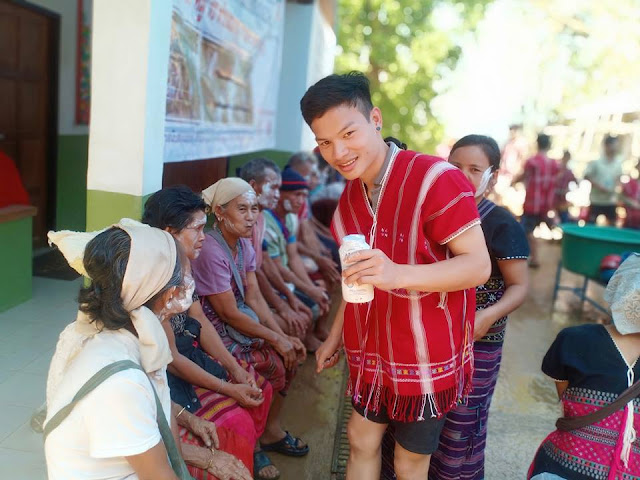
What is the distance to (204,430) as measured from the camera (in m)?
2.32

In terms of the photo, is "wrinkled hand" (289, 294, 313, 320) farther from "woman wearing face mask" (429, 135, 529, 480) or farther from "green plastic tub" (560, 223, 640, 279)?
"green plastic tub" (560, 223, 640, 279)

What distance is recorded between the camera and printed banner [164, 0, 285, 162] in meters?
3.50

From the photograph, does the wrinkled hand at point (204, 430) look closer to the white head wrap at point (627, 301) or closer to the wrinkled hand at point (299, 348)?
the wrinkled hand at point (299, 348)

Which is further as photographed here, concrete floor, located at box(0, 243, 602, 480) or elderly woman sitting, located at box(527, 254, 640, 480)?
concrete floor, located at box(0, 243, 602, 480)

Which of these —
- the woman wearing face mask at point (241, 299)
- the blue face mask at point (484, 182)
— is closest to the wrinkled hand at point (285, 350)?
the woman wearing face mask at point (241, 299)

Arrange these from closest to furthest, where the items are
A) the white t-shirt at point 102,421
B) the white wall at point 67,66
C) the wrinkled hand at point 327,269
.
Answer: the white t-shirt at point 102,421, the wrinkled hand at point 327,269, the white wall at point 67,66

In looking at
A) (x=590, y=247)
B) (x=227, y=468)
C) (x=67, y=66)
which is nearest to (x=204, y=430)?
(x=227, y=468)

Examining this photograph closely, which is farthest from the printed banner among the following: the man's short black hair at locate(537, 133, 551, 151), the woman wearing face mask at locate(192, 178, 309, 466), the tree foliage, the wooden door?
the tree foliage

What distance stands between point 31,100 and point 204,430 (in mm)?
4550

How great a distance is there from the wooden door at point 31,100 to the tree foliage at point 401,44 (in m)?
9.46

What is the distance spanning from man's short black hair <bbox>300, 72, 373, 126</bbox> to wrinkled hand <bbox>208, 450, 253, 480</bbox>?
129 cm

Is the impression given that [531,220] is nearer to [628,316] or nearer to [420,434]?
[628,316]

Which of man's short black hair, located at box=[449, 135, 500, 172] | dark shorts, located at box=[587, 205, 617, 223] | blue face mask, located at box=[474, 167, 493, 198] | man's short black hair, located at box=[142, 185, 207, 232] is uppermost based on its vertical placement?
man's short black hair, located at box=[449, 135, 500, 172]

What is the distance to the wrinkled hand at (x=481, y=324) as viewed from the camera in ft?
7.95
